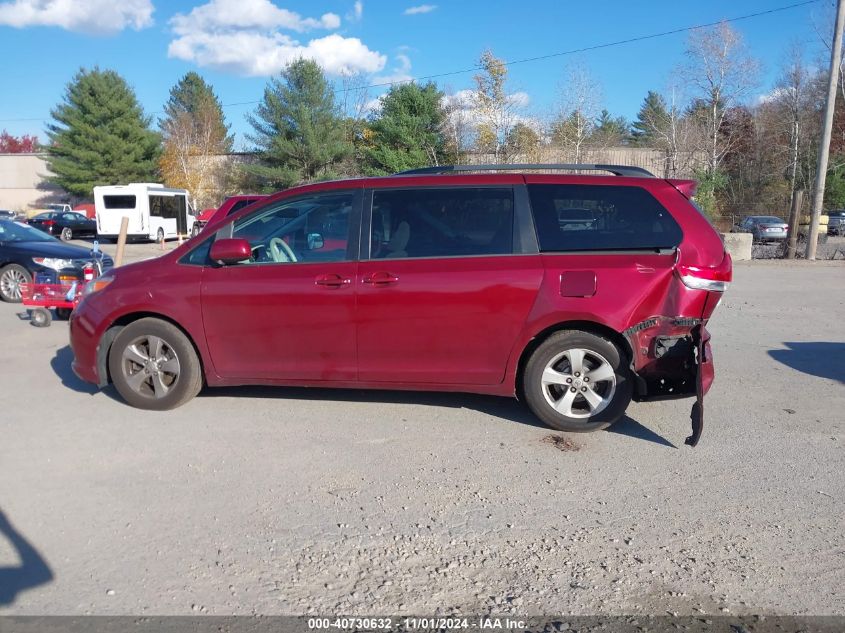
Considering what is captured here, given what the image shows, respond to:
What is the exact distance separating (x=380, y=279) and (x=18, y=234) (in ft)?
33.9

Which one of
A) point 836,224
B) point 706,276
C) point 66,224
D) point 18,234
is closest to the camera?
point 706,276

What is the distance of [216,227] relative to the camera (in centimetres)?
571

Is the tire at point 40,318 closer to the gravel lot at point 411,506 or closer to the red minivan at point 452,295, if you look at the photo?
the gravel lot at point 411,506

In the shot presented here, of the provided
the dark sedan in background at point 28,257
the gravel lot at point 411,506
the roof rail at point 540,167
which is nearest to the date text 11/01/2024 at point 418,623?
the gravel lot at point 411,506

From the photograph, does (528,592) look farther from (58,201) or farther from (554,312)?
(58,201)

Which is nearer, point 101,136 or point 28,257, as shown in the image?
point 28,257

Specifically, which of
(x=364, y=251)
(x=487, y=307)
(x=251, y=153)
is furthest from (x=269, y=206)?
(x=251, y=153)

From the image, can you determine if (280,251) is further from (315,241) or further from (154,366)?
(154,366)

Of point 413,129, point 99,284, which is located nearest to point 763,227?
point 413,129

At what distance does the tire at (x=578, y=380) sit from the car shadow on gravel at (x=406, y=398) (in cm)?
37

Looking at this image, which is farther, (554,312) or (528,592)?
(554,312)

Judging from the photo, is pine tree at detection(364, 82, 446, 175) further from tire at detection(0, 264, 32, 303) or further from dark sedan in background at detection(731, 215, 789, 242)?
tire at detection(0, 264, 32, 303)

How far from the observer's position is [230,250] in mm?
5367

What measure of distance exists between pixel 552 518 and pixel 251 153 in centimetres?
4634
